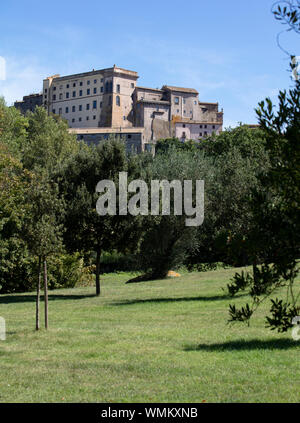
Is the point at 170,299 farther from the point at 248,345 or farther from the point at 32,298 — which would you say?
the point at 248,345

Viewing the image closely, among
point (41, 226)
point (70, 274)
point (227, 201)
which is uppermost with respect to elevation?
point (227, 201)

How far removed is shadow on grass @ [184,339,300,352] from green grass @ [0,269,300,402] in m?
0.03

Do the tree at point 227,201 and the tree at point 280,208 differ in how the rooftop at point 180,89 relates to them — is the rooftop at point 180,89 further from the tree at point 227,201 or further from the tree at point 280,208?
the tree at point 280,208

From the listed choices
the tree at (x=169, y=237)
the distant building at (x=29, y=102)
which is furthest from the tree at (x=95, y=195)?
the distant building at (x=29, y=102)

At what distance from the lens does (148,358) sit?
1330cm

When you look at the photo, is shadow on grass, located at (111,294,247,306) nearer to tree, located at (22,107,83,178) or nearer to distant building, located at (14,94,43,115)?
tree, located at (22,107,83,178)

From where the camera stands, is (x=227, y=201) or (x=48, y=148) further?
(x=48, y=148)

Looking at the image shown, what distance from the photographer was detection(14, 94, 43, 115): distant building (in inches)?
7109

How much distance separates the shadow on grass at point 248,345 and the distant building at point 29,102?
570ft

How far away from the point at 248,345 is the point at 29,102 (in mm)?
176538

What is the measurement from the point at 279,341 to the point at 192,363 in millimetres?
3393

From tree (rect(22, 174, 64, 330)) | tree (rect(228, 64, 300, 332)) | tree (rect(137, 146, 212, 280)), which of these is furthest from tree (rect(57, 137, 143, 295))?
tree (rect(228, 64, 300, 332))

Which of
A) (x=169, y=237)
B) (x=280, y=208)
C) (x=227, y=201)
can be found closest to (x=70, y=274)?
(x=169, y=237)
